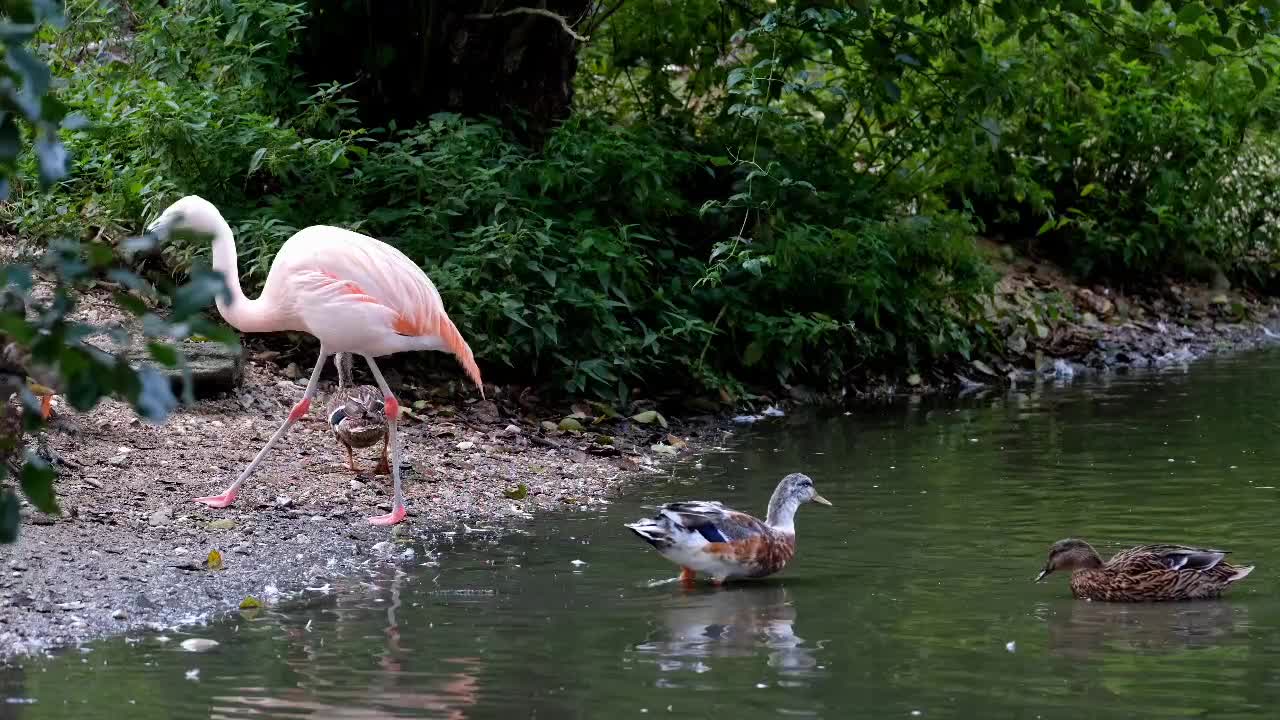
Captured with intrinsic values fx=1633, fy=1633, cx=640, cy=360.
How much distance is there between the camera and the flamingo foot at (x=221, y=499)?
26.4 feet

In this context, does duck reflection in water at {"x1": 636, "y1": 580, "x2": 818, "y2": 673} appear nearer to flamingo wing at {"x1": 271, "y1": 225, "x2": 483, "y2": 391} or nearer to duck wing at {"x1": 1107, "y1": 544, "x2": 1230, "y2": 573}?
duck wing at {"x1": 1107, "y1": 544, "x2": 1230, "y2": 573}

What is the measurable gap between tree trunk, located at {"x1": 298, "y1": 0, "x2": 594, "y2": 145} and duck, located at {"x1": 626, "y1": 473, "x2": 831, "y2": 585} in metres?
5.71

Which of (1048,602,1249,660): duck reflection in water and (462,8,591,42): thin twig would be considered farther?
(462,8,591,42): thin twig

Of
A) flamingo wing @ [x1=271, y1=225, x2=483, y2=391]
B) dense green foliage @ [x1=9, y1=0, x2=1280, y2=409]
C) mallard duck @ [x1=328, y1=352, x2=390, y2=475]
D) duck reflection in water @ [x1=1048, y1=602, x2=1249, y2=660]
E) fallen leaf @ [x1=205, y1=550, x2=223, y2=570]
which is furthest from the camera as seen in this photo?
dense green foliage @ [x1=9, y1=0, x2=1280, y2=409]

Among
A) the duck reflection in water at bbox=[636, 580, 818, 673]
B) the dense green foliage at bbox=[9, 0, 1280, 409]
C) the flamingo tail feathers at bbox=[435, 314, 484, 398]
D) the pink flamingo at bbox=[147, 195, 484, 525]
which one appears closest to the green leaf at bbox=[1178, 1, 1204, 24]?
the dense green foliage at bbox=[9, 0, 1280, 409]

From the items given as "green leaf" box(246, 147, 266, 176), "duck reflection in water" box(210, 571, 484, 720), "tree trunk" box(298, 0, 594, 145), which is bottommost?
"duck reflection in water" box(210, 571, 484, 720)

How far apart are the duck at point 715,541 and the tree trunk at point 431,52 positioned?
5707 mm

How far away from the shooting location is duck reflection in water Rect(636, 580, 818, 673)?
5.78 m

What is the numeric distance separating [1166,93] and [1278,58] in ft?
5.66

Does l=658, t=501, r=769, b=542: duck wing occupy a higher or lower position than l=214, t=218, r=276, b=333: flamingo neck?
lower

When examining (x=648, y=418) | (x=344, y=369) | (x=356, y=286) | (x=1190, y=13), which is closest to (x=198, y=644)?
(x=356, y=286)

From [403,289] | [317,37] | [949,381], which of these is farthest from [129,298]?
[949,381]

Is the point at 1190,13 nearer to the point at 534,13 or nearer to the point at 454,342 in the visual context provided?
the point at 454,342

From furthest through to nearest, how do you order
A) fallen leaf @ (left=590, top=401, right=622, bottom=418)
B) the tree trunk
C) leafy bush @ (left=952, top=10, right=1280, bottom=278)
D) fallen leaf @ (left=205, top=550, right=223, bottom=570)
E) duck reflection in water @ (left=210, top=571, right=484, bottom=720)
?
leafy bush @ (left=952, top=10, right=1280, bottom=278) < the tree trunk < fallen leaf @ (left=590, top=401, right=622, bottom=418) < fallen leaf @ (left=205, top=550, right=223, bottom=570) < duck reflection in water @ (left=210, top=571, right=484, bottom=720)
